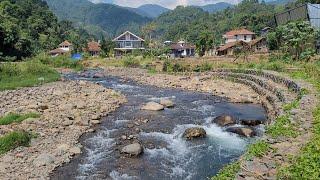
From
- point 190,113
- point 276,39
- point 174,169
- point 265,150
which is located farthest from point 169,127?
point 276,39

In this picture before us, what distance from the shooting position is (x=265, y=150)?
10320 millimetres

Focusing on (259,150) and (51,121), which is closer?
(259,150)

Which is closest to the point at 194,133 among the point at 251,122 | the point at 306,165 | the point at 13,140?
the point at 251,122

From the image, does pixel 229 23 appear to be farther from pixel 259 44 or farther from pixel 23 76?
pixel 23 76

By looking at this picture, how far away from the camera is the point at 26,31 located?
8581 cm

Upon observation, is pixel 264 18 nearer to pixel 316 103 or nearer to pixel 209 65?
pixel 209 65

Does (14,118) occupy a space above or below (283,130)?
below

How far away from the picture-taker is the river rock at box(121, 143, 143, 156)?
15.2m

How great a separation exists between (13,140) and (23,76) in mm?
20652

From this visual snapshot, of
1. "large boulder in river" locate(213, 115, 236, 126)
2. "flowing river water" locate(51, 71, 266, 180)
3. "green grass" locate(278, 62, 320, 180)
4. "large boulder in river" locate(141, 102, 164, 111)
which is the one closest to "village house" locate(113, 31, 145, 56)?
"flowing river water" locate(51, 71, 266, 180)

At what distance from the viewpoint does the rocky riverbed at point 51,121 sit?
13.5 m

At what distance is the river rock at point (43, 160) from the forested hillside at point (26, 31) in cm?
4705

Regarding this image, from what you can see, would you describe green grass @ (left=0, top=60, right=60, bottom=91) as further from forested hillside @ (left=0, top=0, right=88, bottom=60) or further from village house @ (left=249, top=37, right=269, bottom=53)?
village house @ (left=249, top=37, right=269, bottom=53)

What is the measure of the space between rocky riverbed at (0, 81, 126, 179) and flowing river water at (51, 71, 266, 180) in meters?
0.61
